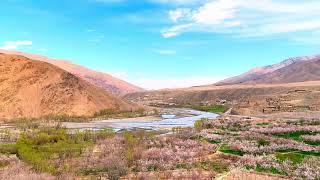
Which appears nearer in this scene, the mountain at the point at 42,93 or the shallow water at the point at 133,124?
the shallow water at the point at 133,124

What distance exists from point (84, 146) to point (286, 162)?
770 inches

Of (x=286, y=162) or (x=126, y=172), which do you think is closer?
(x=126, y=172)

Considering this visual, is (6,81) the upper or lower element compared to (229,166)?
upper

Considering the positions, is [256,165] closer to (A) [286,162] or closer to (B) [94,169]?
(A) [286,162]

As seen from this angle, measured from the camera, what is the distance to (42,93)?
104062 mm

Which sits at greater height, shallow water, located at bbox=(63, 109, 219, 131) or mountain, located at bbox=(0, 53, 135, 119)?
mountain, located at bbox=(0, 53, 135, 119)

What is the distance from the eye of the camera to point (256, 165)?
27.0m

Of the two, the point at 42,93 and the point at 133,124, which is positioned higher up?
the point at 42,93

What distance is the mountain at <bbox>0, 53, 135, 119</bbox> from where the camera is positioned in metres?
97.6

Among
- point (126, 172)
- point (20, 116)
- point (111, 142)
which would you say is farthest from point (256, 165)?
point (20, 116)

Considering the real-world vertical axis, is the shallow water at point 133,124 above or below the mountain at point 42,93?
below

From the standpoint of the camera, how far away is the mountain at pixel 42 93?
9756 cm

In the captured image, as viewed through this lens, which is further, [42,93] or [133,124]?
[42,93]

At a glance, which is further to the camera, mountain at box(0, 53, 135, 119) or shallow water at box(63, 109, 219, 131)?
mountain at box(0, 53, 135, 119)
